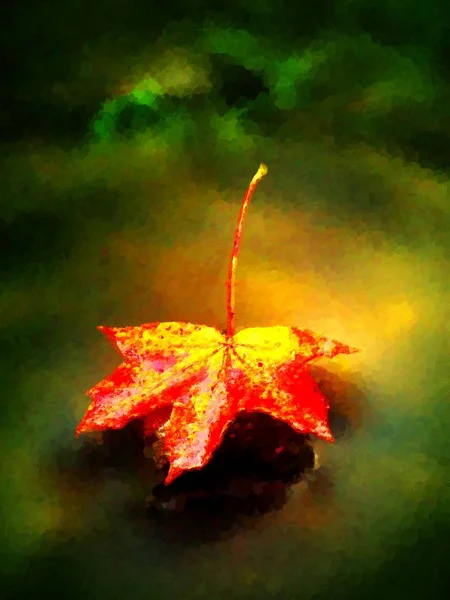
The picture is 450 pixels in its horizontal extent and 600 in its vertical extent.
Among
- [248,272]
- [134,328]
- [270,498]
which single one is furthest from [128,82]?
[270,498]

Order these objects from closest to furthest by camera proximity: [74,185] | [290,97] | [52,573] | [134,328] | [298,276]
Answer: [52,573] → [134,328] → [298,276] → [74,185] → [290,97]

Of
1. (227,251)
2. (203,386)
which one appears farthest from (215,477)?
(227,251)

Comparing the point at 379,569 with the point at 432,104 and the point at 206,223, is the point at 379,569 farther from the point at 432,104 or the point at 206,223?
the point at 432,104

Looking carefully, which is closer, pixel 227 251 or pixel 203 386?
pixel 203 386

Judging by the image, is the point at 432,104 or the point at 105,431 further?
the point at 432,104

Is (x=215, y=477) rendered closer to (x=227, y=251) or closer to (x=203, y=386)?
(x=203, y=386)

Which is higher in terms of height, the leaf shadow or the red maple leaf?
the red maple leaf
